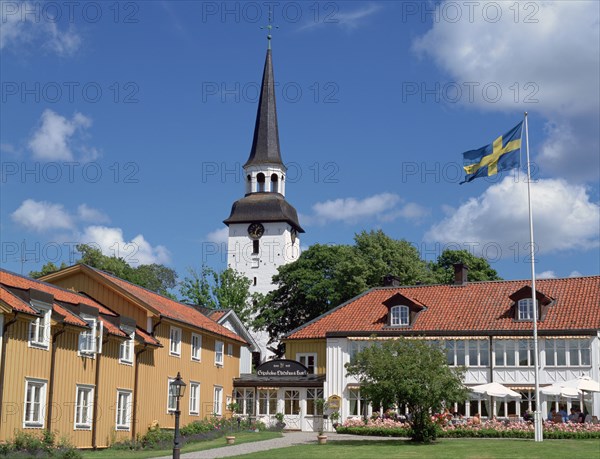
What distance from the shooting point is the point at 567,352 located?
4362cm

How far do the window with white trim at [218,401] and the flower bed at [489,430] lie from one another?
7.77 meters

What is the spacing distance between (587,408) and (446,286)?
37.3 feet

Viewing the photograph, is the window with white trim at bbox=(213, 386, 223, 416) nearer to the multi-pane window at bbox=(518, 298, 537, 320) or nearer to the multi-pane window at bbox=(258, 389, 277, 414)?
the multi-pane window at bbox=(258, 389, 277, 414)

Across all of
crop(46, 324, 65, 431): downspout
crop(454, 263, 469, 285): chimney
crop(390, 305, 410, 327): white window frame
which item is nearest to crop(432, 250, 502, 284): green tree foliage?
crop(454, 263, 469, 285): chimney

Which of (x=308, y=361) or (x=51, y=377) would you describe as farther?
(x=308, y=361)

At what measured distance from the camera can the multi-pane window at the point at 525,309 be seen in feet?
149

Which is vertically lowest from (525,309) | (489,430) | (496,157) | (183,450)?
(183,450)

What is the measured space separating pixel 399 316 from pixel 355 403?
5.43 meters

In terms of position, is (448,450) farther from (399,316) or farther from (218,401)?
(218,401)

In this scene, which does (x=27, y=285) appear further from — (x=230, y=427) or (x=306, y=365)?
(x=306, y=365)

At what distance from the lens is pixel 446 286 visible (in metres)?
51.0

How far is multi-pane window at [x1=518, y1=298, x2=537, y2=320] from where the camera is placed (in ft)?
149

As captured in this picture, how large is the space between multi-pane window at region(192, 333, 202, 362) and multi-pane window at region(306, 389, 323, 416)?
23.2ft

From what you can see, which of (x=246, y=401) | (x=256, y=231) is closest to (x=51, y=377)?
(x=246, y=401)
